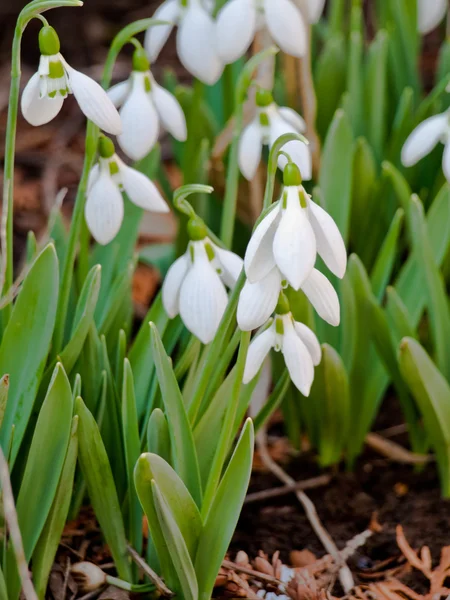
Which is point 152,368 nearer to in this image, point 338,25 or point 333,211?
point 333,211

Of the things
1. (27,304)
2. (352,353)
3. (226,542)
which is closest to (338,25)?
(352,353)

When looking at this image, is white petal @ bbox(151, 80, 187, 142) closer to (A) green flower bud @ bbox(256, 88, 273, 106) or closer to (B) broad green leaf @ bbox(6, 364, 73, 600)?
(A) green flower bud @ bbox(256, 88, 273, 106)

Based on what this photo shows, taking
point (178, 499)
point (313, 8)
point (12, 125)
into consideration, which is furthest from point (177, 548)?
point (313, 8)

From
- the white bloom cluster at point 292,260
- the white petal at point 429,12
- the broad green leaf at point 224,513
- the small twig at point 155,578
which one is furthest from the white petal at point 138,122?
the white petal at point 429,12

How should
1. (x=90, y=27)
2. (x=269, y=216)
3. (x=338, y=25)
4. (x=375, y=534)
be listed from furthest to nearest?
(x=90, y=27), (x=338, y=25), (x=375, y=534), (x=269, y=216)

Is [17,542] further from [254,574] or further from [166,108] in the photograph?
[166,108]

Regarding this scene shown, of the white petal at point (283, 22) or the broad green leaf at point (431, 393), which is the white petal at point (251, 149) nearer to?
the white petal at point (283, 22)

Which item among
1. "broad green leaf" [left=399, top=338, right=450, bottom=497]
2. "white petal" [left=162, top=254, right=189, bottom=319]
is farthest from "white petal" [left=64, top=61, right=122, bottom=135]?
"broad green leaf" [left=399, top=338, right=450, bottom=497]
